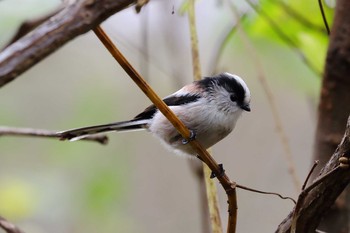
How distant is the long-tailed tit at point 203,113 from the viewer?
2045mm

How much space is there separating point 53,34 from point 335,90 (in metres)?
1.17

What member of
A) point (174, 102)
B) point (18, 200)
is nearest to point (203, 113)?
point (174, 102)

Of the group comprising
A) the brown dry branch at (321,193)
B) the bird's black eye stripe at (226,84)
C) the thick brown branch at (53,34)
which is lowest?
the brown dry branch at (321,193)

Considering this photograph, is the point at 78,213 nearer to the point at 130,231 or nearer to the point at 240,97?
the point at 130,231

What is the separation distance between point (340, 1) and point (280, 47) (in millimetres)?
666

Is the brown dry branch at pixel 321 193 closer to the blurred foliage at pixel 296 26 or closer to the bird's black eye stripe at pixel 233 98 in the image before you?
the blurred foliage at pixel 296 26

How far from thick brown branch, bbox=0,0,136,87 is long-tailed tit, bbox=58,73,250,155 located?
44.7 inches

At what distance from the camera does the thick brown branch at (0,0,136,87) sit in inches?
29.6

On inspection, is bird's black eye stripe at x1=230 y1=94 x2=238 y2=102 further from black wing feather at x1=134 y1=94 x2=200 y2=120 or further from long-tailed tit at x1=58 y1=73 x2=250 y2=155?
black wing feather at x1=134 y1=94 x2=200 y2=120

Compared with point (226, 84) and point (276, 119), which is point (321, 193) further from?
point (226, 84)

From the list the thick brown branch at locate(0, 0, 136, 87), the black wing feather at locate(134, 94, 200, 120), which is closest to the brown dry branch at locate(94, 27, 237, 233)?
the thick brown branch at locate(0, 0, 136, 87)

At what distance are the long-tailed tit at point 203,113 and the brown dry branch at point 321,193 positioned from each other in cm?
83

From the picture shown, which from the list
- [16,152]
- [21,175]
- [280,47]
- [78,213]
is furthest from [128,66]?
[16,152]

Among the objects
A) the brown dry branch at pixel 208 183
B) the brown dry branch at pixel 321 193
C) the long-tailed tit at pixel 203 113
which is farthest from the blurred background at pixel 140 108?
the brown dry branch at pixel 321 193
